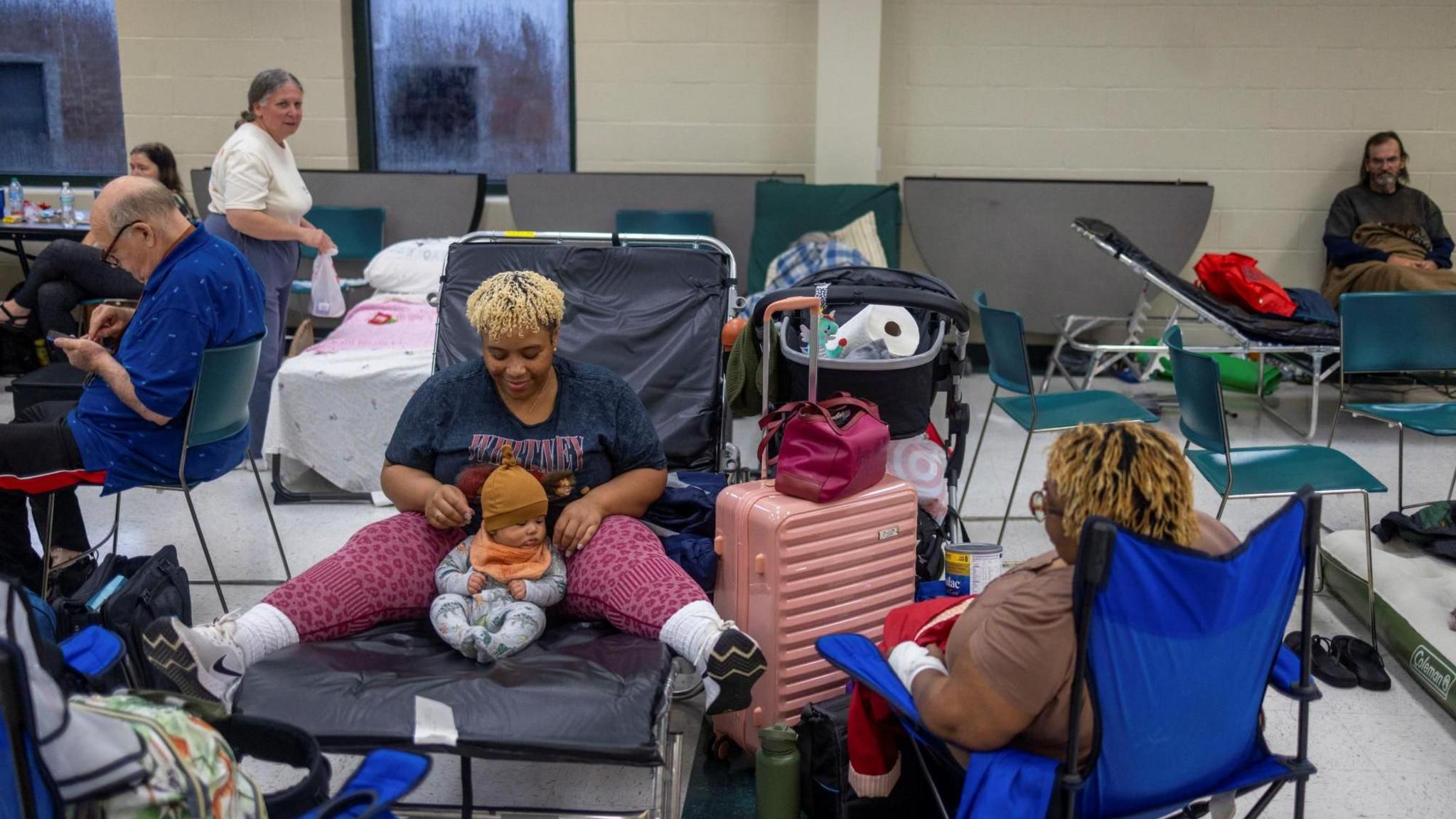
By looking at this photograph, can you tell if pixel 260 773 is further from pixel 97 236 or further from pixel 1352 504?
pixel 1352 504

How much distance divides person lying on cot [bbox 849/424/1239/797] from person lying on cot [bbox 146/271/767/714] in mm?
507

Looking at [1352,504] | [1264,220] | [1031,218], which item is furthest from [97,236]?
[1264,220]

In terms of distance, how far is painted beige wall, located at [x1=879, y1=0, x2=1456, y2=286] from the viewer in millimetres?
6242

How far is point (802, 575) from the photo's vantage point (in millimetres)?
2418

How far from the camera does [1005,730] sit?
1767 mm

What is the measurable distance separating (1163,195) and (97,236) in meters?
4.76

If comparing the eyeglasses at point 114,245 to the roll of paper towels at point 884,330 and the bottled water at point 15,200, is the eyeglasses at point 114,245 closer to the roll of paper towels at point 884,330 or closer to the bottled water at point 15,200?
the roll of paper towels at point 884,330

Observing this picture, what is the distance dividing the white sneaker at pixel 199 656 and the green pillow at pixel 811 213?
13.5 ft

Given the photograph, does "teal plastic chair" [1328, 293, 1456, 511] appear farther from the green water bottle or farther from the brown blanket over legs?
the green water bottle

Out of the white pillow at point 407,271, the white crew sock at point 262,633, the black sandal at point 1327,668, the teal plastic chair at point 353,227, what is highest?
the teal plastic chair at point 353,227

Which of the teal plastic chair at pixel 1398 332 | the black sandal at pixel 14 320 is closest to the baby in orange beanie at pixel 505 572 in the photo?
the teal plastic chair at pixel 1398 332

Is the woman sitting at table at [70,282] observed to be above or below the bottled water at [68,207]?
below

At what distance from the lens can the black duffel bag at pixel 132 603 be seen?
261 centimetres

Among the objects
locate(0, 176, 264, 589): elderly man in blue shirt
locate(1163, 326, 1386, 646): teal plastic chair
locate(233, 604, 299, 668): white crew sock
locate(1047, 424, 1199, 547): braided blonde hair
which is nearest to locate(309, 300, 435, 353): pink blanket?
locate(0, 176, 264, 589): elderly man in blue shirt
